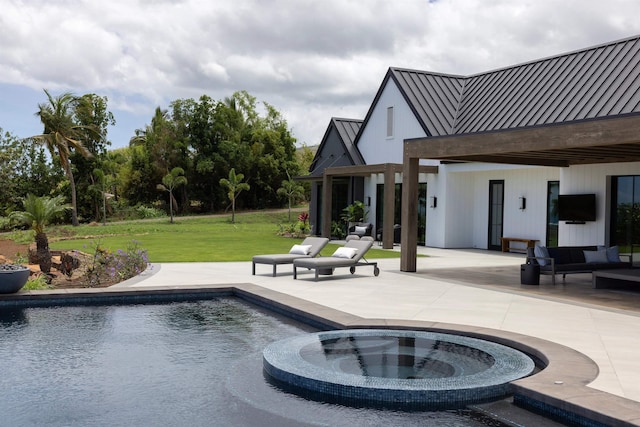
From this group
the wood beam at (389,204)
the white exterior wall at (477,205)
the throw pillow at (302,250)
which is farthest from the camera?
the wood beam at (389,204)

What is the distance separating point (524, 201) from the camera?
839 inches

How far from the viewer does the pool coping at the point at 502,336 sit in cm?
516

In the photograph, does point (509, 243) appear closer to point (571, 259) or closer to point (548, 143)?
point (571, 259)

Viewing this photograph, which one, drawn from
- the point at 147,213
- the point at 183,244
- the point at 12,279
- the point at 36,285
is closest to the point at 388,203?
the point at 183,244

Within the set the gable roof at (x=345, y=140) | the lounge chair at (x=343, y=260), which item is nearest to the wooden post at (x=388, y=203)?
the gable roof at (x=345, y=140)

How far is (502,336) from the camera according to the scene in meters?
7.92

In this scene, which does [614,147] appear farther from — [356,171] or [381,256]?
[356,171]

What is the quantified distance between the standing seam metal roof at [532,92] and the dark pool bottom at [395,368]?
8.73 m

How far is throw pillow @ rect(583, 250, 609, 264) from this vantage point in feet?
46.7

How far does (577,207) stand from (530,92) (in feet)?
19.8

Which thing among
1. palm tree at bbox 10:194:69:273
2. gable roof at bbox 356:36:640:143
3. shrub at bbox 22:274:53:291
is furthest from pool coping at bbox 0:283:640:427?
gable roof at bbox 356:36:640:143

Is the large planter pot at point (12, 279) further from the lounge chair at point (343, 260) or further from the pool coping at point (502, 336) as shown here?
the lounge chair at point (343, 260)

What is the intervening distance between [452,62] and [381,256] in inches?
1003

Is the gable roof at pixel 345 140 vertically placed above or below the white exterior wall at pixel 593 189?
above
